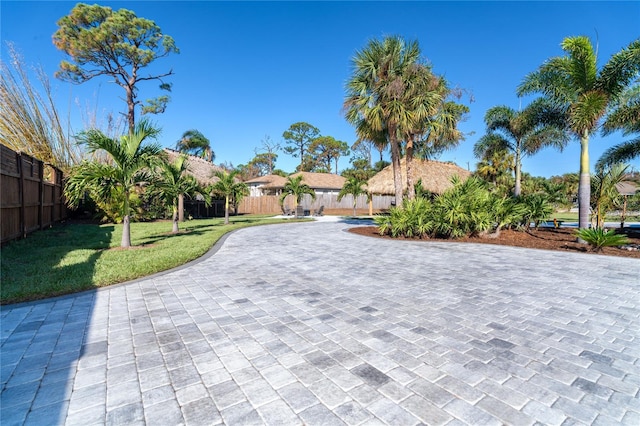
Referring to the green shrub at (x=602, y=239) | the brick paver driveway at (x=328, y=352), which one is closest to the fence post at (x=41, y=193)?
the brick paver driveway at (x=328, y=352)

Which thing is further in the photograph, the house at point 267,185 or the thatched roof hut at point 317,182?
the thatched roof hut at point 317,182

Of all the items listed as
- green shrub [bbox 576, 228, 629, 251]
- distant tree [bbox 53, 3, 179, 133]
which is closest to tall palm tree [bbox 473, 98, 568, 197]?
green shrub [bbox 576, 228, 629, 251]

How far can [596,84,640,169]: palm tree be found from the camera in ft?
31.7

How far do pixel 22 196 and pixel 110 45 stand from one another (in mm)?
16275

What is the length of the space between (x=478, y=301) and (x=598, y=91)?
9.39m

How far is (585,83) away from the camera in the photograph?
8984mm

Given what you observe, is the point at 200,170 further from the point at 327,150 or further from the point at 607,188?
the point at 327,150

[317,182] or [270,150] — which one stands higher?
[270,150]

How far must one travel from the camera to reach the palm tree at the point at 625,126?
31.7 feet

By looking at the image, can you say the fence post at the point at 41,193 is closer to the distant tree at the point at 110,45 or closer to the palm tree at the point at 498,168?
the distant tree at the point at 110,45

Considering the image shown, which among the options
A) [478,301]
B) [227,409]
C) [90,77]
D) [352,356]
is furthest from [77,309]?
[90,77]

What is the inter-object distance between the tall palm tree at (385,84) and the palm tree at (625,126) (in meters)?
6.68

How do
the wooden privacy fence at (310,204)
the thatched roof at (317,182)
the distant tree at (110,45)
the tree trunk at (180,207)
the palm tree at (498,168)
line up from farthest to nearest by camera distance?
the thatched roof at (317,182) → the wooden privacy fence at (310,204) → the palm tree at (498,168) → the distant tree at (110,45) → the tree trunk at (180,207)

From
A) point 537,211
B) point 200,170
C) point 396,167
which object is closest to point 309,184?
point 200,170
